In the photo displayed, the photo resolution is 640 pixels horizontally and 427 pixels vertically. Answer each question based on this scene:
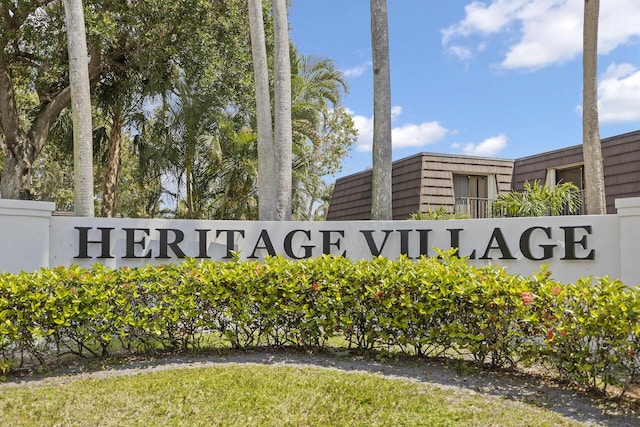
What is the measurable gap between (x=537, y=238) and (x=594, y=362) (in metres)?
3.00

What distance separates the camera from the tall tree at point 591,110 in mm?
8484

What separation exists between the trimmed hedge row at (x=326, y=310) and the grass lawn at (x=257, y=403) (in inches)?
26.5

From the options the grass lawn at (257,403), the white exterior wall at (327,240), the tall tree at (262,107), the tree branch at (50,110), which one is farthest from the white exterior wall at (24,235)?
the tree branch at (50,110)

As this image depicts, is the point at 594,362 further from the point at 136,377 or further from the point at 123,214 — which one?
the point at 123,214

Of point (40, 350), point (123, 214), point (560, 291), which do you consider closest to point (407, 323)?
point (560, 291)

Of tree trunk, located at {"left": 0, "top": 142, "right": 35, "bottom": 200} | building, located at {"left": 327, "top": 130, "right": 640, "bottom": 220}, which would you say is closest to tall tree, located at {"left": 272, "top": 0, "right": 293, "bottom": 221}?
building, located at {"left": 327, "top": 130, "right": 640, "bottom": 220}

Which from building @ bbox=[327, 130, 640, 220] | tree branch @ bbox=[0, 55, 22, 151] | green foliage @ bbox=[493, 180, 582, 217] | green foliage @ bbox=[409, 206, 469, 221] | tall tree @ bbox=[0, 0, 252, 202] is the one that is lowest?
green foliage @ bbox=[409, 206, 469, 221]

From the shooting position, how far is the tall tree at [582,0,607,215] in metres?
8.48

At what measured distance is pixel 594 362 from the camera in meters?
4.97

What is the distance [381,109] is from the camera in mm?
9469

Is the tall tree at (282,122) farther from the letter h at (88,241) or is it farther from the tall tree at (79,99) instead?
the tall tree at (79,99)

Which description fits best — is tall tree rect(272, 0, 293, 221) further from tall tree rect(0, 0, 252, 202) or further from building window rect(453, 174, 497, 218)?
building window rect(453, 174, 497, 218)

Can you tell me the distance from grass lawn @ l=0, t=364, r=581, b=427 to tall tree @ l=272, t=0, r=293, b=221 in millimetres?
4192

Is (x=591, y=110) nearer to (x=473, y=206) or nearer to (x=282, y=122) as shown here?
(x=282, y=122)
